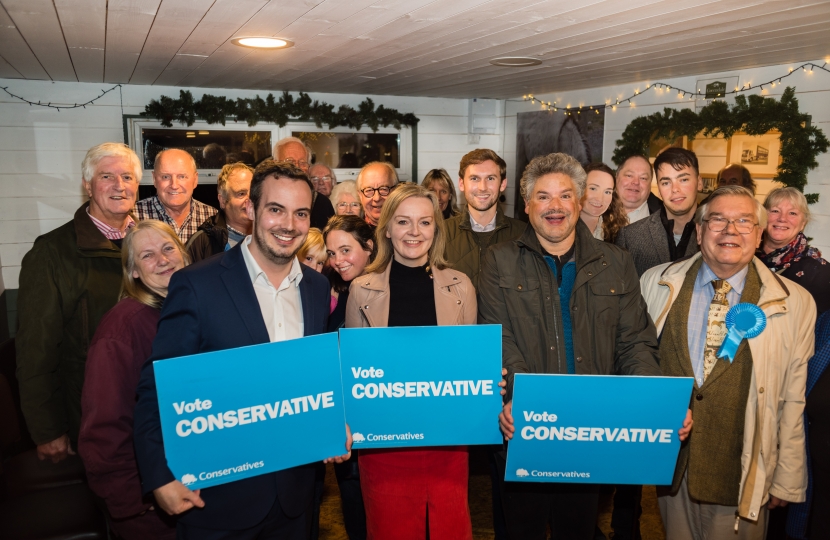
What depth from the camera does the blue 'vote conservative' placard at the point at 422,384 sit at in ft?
7.13

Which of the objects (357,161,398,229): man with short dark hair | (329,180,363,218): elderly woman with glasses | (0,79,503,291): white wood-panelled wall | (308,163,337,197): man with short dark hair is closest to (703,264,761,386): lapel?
(357,161,398,229): man with short dark hair

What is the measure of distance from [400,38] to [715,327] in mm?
2730

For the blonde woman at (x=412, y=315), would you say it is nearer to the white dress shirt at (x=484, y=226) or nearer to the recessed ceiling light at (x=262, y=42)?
the white dress shirt at (x=484, y=226)

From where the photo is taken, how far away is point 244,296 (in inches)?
78.4

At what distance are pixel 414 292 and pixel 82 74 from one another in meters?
4.85

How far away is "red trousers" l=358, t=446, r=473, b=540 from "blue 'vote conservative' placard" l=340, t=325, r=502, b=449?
19cm

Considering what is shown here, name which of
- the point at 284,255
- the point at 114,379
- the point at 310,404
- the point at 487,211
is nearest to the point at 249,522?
the point at 310,404

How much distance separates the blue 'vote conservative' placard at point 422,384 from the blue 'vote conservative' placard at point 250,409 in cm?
14

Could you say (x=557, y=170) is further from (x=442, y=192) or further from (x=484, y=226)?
(x=442, y=192)

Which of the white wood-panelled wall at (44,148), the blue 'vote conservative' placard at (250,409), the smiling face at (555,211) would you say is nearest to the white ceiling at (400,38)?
the white wood-panelled wall at (44,148)

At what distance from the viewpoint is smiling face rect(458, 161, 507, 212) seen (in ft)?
11.3

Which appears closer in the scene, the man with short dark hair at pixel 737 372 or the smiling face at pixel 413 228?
the man with short dark hair at pixel 737 372

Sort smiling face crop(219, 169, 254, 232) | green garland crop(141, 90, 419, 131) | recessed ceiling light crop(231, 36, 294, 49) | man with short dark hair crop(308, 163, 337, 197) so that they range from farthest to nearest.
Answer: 1. green garland crop(141, 90, 419, 131)
2. man with short dark hair crop(308, 163, 337, 197)
3. recessed ceiling light crop(231, 36, 294, 49)
4. smiling face crop(219, 169, 254, 232)

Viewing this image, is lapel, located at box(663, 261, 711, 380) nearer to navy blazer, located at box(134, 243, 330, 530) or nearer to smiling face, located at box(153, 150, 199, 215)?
navy blazer, located at box(134, 243, 330, 530)
